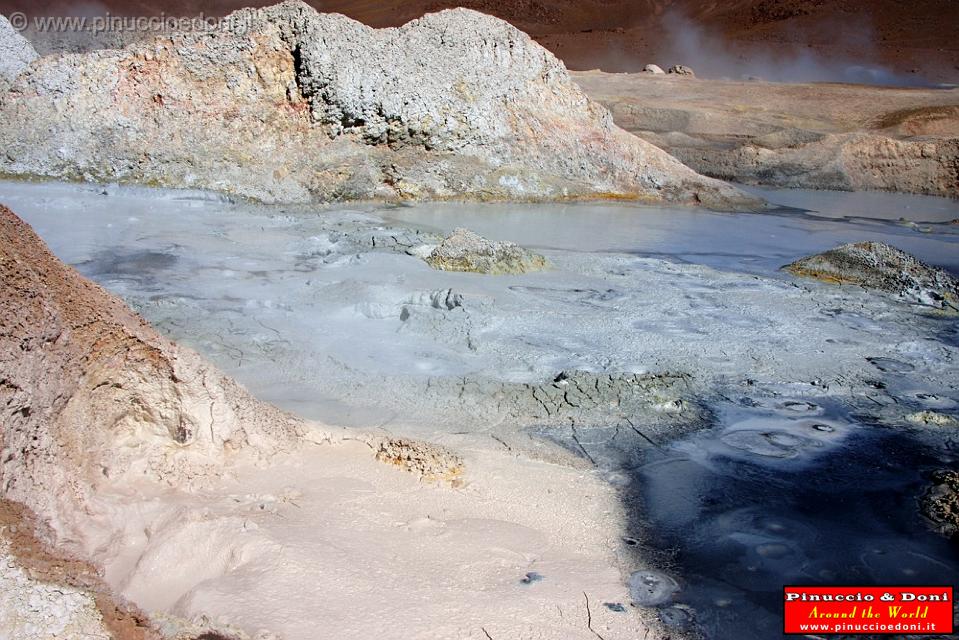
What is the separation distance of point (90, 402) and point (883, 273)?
5.58 metres

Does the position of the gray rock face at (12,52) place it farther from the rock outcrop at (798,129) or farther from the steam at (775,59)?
the steam at (775,59)

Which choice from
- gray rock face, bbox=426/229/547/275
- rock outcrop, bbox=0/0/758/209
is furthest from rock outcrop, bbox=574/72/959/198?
gray rock face, bbox=426/229/547/275

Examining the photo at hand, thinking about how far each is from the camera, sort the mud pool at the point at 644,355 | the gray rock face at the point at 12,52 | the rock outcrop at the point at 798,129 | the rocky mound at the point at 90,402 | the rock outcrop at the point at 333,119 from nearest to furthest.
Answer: the rocky mound at the point at 90,402 < the mud pool at the point at 644,355 < the rock outcrop at the point at 333,119 < the gray rock face at the point at 12,52 < the rock outcrop at the point at 798,129

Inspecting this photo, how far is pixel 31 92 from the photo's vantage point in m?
8.43

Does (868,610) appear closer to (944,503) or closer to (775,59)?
(944,503)

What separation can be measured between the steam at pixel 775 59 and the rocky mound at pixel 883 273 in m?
24.6

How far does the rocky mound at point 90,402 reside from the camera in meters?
1.94

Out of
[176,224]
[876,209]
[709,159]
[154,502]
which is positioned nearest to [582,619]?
[154,502]

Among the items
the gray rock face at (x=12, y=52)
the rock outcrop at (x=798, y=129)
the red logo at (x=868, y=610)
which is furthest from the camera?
the rock outcrop at (x=798, y=129)

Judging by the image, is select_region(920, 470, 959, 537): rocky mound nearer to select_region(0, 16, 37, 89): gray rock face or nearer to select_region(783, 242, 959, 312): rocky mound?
select_region(783, 242, 959, 312): rocky mound

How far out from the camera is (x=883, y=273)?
5934mm

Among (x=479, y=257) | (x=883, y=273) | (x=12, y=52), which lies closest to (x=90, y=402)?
(x=479, y=257)

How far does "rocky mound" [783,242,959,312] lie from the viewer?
5633 mm

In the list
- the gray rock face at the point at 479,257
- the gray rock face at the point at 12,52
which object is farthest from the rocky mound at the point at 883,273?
the gray rock face at the point at 12,52
